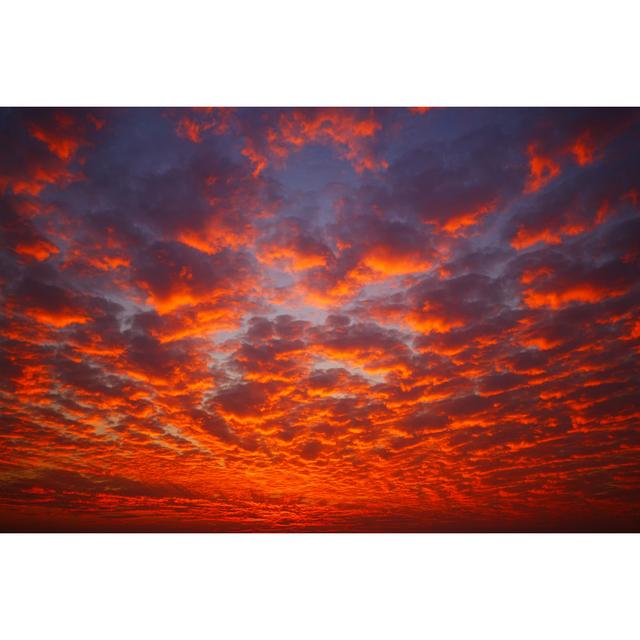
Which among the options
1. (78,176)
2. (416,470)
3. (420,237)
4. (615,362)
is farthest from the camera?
(416,470)

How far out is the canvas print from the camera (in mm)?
4707

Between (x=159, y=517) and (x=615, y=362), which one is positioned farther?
(x=159, y=517)

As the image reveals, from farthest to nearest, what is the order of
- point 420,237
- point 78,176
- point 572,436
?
point 572,436 < point 420,237 < point 78,176

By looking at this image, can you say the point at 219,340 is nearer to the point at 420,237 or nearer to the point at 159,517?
the point at 420,237

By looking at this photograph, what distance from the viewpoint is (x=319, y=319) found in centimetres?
584

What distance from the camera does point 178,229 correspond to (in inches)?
202

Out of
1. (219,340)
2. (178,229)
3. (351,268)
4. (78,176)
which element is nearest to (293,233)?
(351,268)

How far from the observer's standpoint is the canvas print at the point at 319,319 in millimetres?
4707

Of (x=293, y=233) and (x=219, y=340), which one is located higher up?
(x=293, y=233)

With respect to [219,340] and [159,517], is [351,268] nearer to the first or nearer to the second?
[219,340]

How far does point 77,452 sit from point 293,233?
570 centimetres

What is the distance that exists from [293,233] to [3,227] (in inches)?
148

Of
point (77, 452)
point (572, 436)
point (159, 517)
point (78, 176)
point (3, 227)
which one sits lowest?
point (159, 517)

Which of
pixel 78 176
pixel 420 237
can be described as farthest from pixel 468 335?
pixel 78 176
